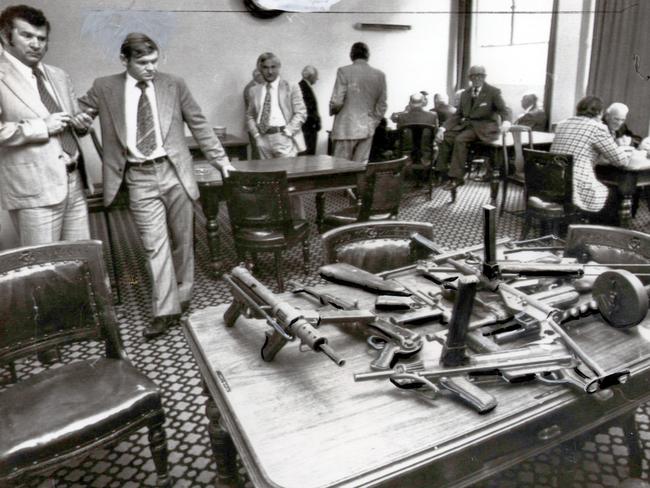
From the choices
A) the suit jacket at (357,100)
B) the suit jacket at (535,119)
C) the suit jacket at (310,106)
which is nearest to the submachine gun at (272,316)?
the suit jacket at (357,100)

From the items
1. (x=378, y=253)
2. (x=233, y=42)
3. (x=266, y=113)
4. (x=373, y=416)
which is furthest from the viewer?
(x=233, y=42)

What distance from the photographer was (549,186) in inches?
171

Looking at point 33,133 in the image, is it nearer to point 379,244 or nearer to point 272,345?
point 379,244

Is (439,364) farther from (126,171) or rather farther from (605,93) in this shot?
(605,93)

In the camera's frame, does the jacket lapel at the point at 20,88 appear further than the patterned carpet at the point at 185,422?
Yes

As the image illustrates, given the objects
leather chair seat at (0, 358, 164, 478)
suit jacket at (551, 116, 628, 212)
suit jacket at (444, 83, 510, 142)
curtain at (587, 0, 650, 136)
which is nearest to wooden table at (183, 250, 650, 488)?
leather chair seat at (0, 358, 164, 478)

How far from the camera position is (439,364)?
134 centimetres

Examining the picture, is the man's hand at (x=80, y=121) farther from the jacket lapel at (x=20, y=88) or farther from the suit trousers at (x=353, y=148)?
the suit trousers at (x=353, y=148)

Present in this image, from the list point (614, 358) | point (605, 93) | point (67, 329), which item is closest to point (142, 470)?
point (67, 329)

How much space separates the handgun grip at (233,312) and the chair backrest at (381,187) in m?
2.37

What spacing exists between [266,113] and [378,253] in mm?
3743

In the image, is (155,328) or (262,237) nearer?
(155,328)

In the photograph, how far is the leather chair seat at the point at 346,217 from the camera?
13.9 ft

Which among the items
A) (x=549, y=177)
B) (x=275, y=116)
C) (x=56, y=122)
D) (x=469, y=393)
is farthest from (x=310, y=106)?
(x=469, y=393)
